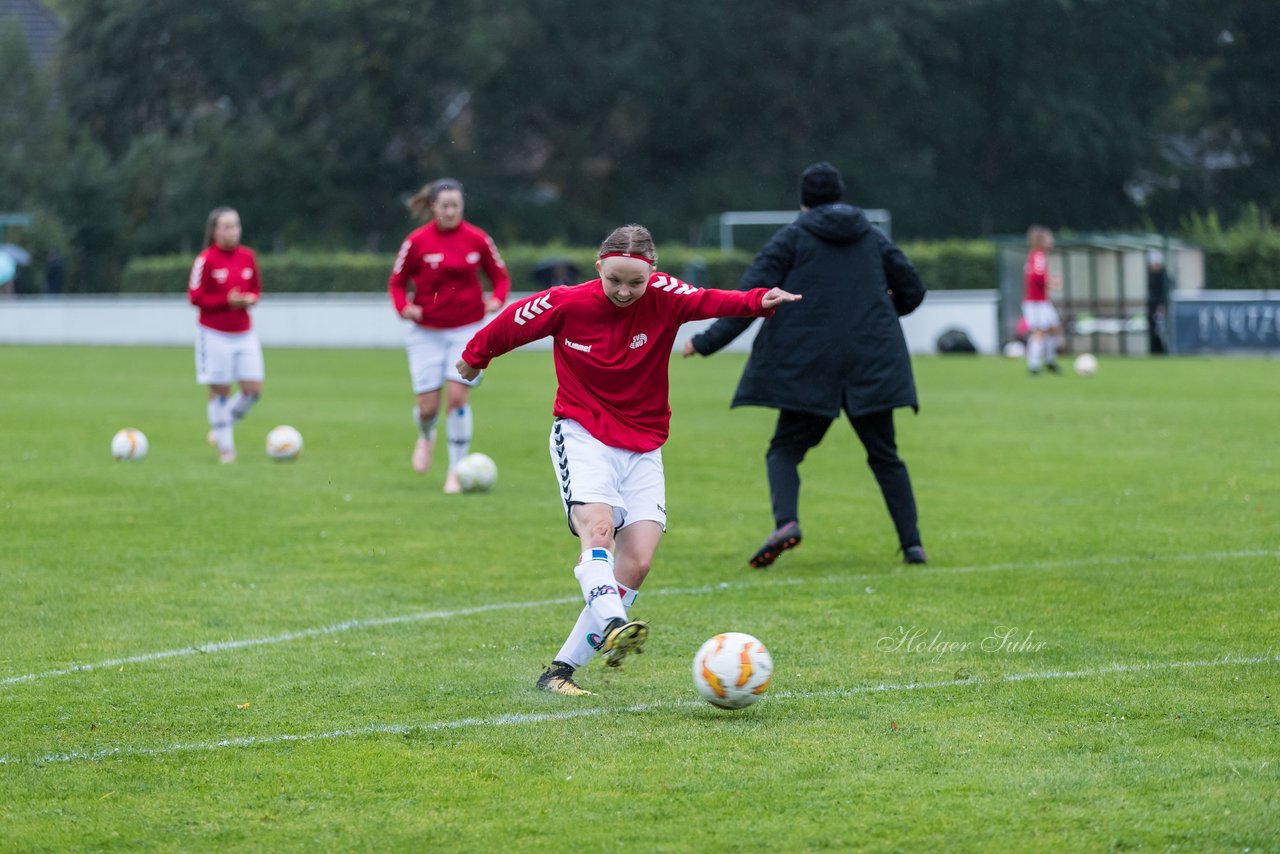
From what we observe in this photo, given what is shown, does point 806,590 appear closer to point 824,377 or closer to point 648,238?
point 824,377

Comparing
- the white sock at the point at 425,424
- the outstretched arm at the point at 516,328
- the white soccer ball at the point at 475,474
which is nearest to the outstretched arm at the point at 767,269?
the outstretched arm at the point at 516,328

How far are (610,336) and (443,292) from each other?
6415mm

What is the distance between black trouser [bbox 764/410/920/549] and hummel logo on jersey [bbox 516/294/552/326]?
273cm

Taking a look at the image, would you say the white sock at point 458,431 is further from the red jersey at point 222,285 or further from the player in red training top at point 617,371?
the player in red training top at point 617,371

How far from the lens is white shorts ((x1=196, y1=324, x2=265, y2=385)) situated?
14.7 meters

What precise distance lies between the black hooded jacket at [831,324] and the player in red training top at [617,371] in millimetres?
2250

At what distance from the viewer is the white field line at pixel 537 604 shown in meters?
6.96

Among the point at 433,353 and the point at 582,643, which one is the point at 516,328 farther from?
the point at 433,353

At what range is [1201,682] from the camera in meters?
6.29

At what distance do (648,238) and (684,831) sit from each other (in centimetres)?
256

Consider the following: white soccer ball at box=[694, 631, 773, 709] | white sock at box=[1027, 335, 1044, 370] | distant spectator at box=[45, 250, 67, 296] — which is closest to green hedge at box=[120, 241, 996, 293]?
distant spectator at box=[45, 250, 67, 296]

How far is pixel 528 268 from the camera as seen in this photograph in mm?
41188

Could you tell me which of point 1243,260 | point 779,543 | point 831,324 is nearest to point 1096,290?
point 1243,260
